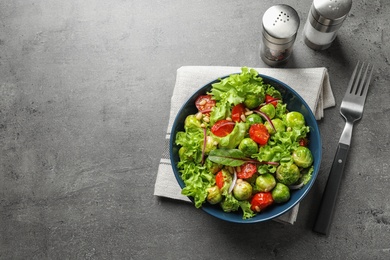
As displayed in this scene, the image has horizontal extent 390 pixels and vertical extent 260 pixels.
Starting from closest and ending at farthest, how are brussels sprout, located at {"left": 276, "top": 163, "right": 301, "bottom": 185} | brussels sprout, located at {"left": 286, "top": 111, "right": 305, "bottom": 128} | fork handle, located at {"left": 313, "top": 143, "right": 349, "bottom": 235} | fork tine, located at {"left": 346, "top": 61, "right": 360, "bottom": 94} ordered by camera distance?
brussels sprout, located at {"left": 276, "top": 163, "right": 301, "bottom": 185}
brussels sprout, located at {"left": 286, "top": 111, "right": 305, "bottom": 128}
fork handle, located at {"left": 313, "top": 143, "right": 349, "bottom": 235}
fork tine, located at {"left": 346, "top": 61, "right": 360, "bottom": 94}

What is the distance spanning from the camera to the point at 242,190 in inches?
93.6

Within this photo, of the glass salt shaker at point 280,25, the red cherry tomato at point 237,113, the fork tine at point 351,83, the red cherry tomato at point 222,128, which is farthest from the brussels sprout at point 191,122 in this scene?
the fork tine at point 351,83

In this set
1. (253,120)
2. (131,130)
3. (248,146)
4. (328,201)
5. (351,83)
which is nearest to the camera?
(248,146)

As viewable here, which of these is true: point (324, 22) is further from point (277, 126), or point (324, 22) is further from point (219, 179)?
point (219, 179)

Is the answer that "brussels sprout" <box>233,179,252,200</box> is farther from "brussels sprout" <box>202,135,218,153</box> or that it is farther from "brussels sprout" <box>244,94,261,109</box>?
"brussels sprout" <box>244,94,261,109</box>

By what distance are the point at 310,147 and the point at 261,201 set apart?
0.43 meters

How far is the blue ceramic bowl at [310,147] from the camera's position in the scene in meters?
2.41

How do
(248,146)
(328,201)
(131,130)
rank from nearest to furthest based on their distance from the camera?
(248,146) < (328,201) < (131,130)

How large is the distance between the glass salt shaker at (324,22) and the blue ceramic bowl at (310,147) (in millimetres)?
483

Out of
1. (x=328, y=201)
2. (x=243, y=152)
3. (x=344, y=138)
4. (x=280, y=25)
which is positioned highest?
(x=280, y=25)

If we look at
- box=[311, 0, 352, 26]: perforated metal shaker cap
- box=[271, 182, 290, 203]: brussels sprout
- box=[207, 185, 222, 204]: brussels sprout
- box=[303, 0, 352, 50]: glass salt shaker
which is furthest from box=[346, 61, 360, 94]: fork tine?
box=[207, 185, 222, 204]: brussels sprout

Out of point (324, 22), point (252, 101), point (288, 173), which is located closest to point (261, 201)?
point (288, 173)

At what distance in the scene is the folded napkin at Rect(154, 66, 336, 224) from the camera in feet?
9.06

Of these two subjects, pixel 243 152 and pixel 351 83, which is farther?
pixel 351 83
